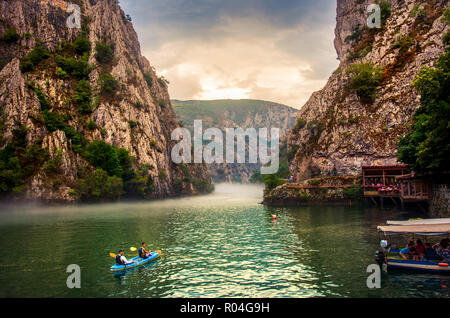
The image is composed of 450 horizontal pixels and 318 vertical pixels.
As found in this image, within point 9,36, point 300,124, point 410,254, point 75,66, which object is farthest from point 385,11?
point 9,36

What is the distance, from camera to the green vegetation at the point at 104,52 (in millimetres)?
117500

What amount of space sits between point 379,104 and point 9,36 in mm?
118810

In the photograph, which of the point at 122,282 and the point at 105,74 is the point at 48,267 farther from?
the point at 105,74

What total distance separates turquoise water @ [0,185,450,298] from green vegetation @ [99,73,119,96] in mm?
72898

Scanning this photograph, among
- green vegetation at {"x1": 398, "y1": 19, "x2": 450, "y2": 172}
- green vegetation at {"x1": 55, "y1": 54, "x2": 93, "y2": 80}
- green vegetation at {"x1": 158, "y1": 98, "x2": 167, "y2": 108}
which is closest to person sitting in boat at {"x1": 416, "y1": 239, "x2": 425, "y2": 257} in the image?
green vegetation at {"x1": 398, "y1": 19, "x2": 450, "y2": 172}

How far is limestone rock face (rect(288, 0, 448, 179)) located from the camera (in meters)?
84.2

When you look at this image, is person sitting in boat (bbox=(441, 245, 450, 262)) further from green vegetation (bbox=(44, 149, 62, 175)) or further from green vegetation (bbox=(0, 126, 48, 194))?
green vegetation (bbox=(44, 149, 62, 175))

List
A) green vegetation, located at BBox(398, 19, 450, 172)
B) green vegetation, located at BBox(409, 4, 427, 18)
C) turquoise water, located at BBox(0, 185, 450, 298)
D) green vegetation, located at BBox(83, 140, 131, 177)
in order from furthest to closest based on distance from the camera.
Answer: green vegetation, located at BBox(409, 4, 427, 18), green vegetation, located at BBox(83, 140, 131, 177), green vegetation, located at BBox(398, 19, 450, 172), turquoise water, located at BBox(0, 185, 450, 298)

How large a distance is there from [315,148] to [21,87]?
8915 cm

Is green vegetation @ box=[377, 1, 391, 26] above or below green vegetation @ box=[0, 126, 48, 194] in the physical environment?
above

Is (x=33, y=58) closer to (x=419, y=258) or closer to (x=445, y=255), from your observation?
(x=419, y=258)

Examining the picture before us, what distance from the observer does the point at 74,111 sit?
3905 inches
